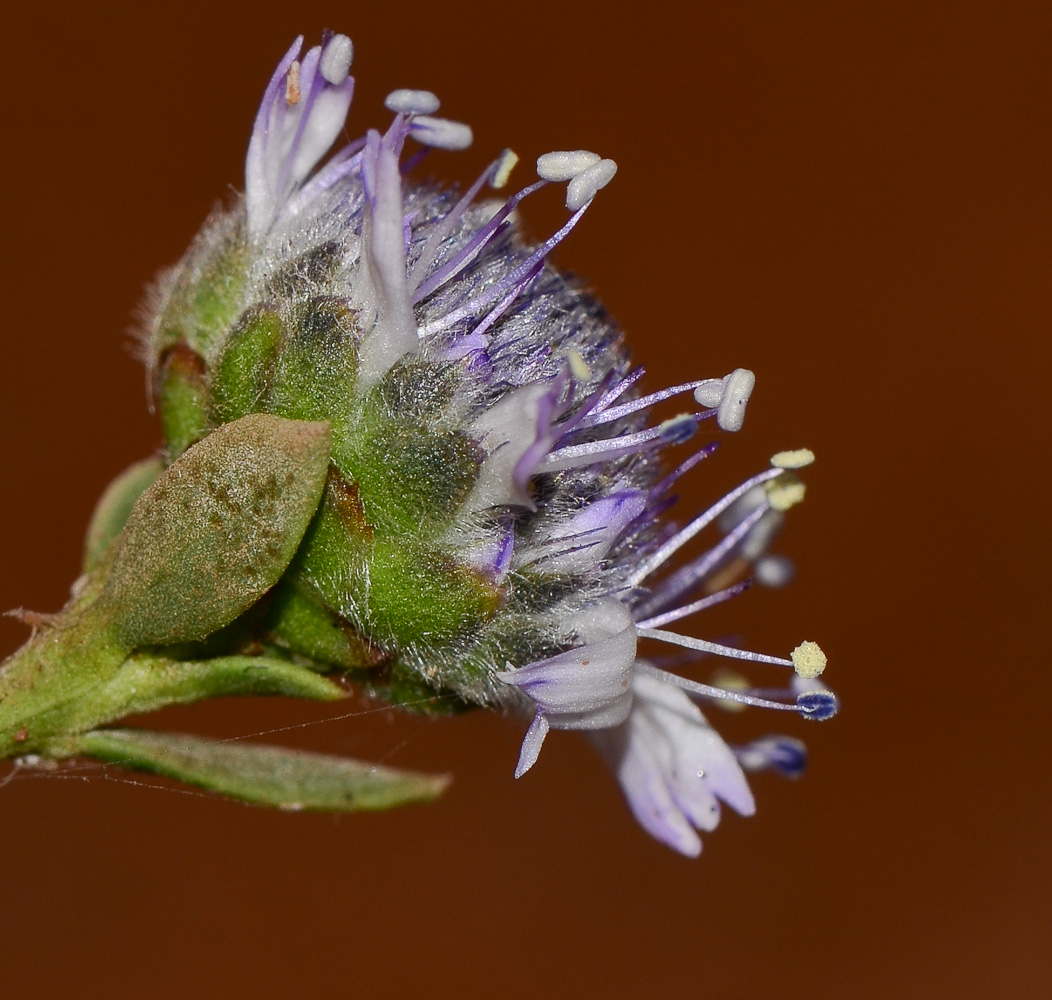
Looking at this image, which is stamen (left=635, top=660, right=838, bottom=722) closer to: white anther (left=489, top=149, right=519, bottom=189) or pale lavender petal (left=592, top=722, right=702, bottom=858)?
pale lavender petal (left=592, top=722, right=702, bottom=858)

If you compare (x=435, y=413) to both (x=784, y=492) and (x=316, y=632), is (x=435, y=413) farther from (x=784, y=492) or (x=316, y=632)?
(x=784, y=492)

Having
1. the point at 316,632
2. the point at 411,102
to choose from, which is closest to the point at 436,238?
the point at 411,102

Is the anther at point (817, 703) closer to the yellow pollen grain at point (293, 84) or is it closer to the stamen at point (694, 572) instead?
the stamen at point (694, 572)

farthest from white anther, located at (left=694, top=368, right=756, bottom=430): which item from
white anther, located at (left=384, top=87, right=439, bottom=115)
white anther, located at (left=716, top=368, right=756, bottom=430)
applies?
white anther, located at (left=384, top=87, right=439, bottom=115)

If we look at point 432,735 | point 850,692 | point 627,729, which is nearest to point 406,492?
point 627,729

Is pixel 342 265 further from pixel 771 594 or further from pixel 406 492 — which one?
pixel 771 594

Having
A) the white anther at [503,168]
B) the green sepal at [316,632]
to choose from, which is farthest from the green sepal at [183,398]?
the white anther at [503,168]
